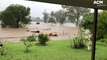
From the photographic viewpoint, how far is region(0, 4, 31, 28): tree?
833cm

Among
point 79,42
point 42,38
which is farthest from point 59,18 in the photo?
point 79,42

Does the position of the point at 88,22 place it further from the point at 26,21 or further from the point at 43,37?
the point at 26,21

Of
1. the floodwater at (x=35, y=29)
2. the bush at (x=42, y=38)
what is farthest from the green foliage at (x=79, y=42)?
the bush at (x=42, y=38)

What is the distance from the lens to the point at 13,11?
→ 878cm

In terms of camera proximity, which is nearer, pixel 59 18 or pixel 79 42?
pixel 79 42

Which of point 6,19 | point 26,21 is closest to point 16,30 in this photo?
point 26,21

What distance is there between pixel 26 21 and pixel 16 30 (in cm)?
68

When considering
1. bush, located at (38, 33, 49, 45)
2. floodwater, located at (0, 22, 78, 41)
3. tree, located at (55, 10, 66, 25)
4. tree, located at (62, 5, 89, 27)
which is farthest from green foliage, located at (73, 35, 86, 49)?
tree, located at (62, 5, 89, 27)

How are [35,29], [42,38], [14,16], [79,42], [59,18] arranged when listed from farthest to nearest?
1. [35,29]
2. [59,18]
3. [42,38]
4. [14,16]
5. [79,42]

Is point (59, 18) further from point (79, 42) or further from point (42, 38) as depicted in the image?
point (79, 42)

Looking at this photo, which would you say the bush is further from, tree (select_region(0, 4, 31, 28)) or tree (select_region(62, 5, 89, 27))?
tree (select_region(62, 5, 89, 27))

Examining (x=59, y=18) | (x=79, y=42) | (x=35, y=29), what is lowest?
(x=79, y=42)

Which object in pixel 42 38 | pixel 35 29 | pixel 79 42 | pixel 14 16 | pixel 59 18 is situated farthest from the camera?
pixel 35 29

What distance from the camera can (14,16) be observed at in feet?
28.1
